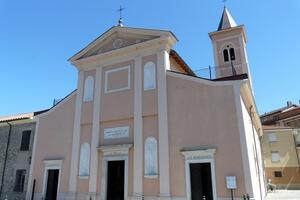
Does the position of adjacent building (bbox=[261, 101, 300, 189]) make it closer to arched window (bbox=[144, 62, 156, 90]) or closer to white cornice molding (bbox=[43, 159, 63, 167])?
arched window (bbox=[144, 62, 156, 90])

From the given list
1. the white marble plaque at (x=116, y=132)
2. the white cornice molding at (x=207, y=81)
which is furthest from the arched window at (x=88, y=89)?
the white cornice molding at (x=207, y=81)

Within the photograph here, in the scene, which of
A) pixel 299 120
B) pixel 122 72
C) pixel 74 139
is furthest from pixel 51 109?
pixel 299 120

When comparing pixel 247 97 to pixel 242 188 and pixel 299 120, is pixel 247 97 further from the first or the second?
pixel 299 120

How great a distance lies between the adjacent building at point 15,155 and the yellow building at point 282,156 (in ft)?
86.9

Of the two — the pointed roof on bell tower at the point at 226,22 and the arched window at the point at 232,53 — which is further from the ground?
the pointed roof on bell tower at the point at 226,22

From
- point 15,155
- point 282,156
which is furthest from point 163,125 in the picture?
point 282,156

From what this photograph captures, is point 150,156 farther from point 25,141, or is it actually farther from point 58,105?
point 25,141

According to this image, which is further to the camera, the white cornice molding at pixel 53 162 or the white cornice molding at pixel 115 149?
the white cornice molding at pixel 53 162

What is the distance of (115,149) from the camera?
13.4 m

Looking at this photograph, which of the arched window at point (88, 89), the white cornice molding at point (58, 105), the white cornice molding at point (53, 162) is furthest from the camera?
the white cornice molding at point (58, 105)

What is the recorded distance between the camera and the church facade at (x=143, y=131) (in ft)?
36.8

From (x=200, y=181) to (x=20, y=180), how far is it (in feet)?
41.6

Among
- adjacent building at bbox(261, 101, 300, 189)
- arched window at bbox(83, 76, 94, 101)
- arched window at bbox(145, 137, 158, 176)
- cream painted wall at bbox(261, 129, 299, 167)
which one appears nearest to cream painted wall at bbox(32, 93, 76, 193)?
arched window at bbox(83, 76, 94, 101)

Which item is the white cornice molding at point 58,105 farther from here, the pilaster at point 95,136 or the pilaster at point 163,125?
the pilaster at point 163,125
